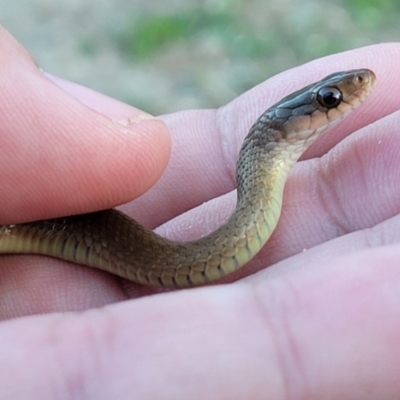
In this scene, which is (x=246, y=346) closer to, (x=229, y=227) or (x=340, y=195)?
(x=229, y=227)

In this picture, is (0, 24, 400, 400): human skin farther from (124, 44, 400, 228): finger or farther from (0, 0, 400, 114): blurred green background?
(0, 0, 400, 114): blurred green background

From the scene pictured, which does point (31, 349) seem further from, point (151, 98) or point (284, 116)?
point (151, 98)

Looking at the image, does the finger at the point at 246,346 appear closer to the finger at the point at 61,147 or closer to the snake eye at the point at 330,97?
the finger at the point at 61,147

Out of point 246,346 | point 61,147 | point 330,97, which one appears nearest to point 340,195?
point 330,97

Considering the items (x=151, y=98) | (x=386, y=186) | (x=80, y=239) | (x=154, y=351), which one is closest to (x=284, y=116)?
(x=386, y=186)

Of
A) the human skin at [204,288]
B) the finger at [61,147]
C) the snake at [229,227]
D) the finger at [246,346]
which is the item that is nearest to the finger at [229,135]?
the human skin at [204,288]
